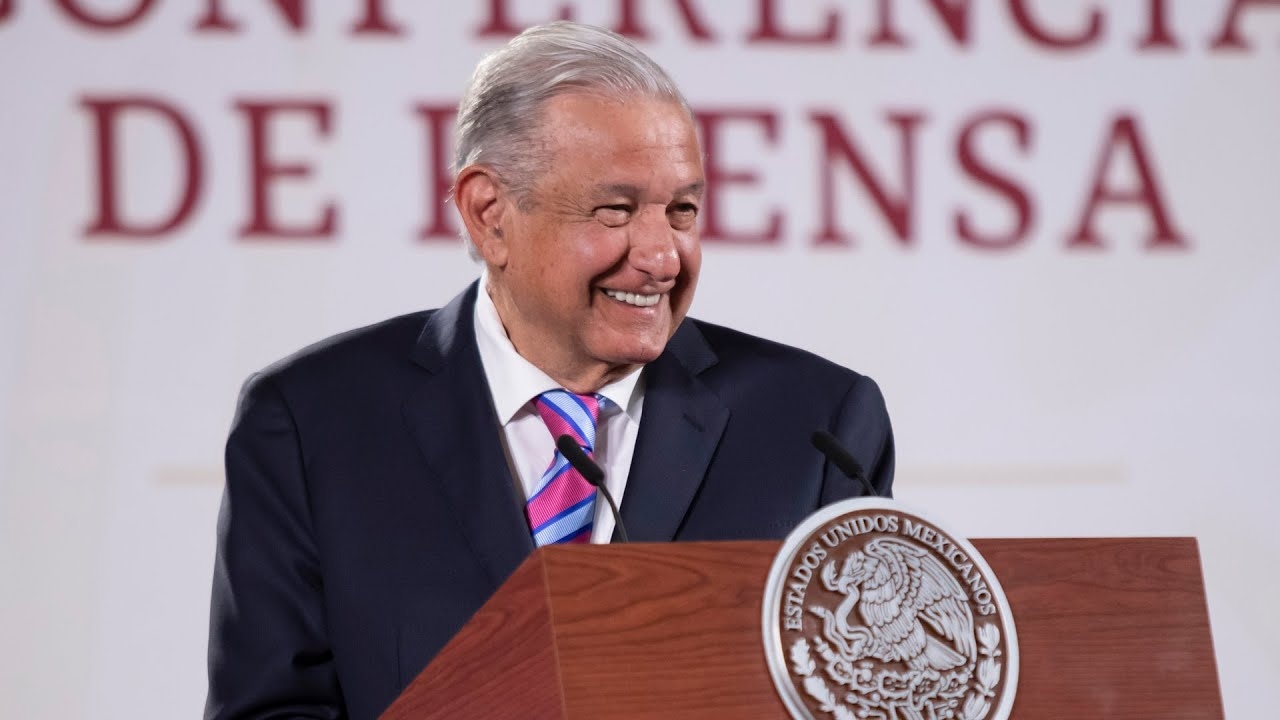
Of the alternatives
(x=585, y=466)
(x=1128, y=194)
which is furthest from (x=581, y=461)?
(x=1128, y=194)

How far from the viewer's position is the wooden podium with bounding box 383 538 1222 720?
48.3 inches

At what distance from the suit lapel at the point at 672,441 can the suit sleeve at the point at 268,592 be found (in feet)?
1.20

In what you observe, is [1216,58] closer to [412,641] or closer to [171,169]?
[171,169]

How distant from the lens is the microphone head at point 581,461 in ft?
5.24

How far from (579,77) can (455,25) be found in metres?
1.34

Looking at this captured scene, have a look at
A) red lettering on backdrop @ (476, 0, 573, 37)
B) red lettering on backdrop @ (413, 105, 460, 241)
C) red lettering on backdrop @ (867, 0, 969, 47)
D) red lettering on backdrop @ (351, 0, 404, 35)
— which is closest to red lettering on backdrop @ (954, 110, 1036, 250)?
red lettering on backdrop @ (867, 0, 969, 47)

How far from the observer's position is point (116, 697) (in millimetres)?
2953

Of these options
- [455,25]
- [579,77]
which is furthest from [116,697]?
[579,77]

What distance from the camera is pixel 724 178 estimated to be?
3.23 meters

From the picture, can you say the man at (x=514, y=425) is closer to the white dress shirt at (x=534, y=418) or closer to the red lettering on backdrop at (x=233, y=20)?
the white dress shirt at (x=534, y=418)

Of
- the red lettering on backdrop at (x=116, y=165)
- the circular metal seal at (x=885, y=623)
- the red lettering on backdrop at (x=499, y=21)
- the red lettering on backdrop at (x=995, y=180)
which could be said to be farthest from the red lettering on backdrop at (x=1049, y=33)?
the circular metal seal at (x=885, y=623)

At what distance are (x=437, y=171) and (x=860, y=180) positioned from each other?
2.57 ft

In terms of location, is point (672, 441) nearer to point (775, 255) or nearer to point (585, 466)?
point (585, 466)

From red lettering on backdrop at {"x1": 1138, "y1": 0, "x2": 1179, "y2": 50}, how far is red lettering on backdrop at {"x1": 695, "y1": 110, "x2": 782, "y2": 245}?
75cm
